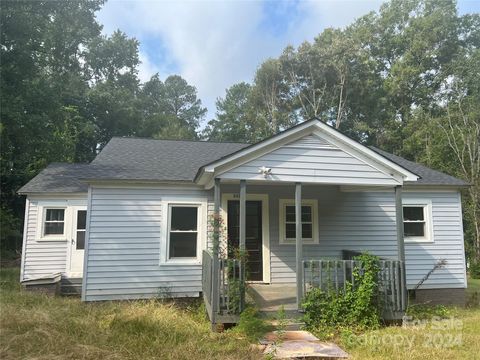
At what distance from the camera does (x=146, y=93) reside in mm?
41656

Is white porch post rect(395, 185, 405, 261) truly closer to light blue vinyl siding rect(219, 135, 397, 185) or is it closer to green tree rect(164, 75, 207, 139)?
light blue vinyl siding rect(219, 135, 397, 185)

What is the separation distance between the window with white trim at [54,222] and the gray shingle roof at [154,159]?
2.11 m

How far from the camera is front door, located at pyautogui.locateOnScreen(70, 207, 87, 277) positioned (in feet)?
34.5

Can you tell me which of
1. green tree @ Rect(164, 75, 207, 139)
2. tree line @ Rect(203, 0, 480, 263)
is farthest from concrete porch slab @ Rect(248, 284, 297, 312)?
green tree @ Rect(164, 75, 207, 139)

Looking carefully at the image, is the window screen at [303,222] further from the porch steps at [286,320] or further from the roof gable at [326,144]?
the porch steps at [286,320]

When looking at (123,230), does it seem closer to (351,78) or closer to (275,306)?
(275,306)

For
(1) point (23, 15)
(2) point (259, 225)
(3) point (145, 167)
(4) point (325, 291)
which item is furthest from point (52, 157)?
(4) point (325, 291)

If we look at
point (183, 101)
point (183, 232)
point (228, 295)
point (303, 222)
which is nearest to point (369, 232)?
point (303, 222)

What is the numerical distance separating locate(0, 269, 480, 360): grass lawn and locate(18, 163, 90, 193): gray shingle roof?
3970 millimetres

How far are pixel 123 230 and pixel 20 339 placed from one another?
359 centimetres

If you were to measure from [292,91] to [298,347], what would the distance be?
1002 inches

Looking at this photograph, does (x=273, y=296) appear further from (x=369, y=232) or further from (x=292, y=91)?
(x=292, y=91)

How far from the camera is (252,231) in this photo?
371 inches

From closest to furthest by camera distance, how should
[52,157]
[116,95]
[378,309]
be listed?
[378,309] < [52,157] < [116,95]
